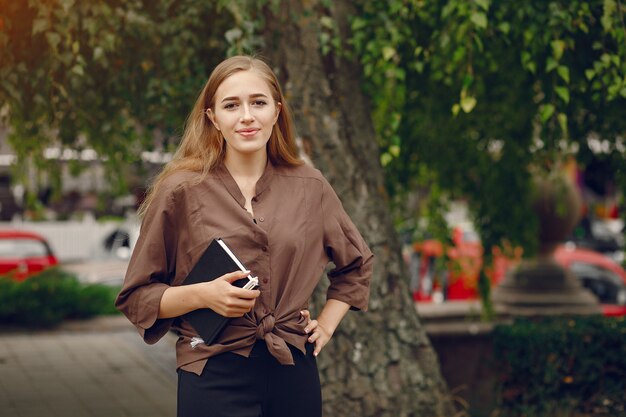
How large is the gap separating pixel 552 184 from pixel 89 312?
5.69m

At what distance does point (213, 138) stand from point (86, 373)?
18.0 feet

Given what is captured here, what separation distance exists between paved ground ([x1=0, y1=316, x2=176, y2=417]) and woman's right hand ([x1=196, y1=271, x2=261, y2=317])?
155 inches

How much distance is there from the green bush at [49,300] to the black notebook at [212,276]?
328 inches

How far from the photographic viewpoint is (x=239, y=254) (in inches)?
111

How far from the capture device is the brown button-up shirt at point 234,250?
2.81 m

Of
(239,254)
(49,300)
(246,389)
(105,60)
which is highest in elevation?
(105,60)

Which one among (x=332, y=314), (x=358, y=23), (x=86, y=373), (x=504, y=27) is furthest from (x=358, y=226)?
(x=86, y=373)

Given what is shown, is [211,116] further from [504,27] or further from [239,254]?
[504,27]

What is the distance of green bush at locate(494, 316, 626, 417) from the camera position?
5844 mm

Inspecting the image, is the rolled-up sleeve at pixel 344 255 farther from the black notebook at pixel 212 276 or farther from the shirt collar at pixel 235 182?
the black notebook at pixel 212 276

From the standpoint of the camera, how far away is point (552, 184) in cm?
885

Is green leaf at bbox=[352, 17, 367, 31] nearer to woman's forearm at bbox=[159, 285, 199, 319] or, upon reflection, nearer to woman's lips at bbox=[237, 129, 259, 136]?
woman's lips at bbox=[237, 129, 259, 136]

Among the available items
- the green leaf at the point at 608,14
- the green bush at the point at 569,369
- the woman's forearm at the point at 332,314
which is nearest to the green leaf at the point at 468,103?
the green leaf at the point at 608,14

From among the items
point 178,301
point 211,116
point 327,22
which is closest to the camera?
point 178,301
